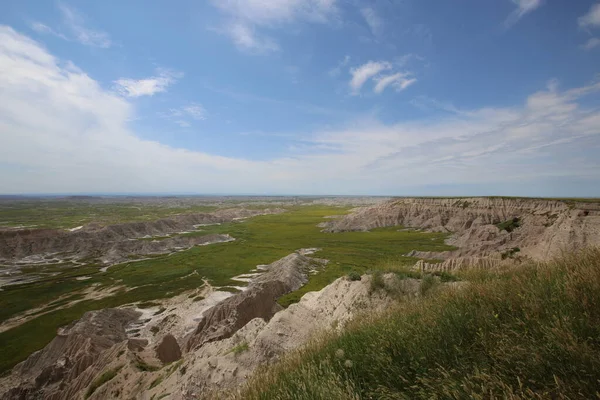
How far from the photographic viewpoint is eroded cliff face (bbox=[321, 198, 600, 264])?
37031 millimetres

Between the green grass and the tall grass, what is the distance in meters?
13.7

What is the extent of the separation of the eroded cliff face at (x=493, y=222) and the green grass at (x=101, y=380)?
19939 millimetres

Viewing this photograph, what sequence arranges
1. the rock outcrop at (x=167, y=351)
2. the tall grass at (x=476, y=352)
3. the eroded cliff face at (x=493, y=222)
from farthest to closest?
1. the eroded cliff face at (x=493, y=222)
2. the rock outcrop at (x=167, y=351)
3. the tall grass at (x=476, y=352)

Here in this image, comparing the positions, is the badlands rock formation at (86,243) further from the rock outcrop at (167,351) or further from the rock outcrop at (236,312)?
the rock outcrop at (167,351)

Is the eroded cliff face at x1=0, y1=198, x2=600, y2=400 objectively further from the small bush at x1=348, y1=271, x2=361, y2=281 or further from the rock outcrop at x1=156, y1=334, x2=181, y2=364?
the small bush at x1=348, y1=271, x2=361, y2=281

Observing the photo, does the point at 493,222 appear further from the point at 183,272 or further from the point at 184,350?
the point at 184,350

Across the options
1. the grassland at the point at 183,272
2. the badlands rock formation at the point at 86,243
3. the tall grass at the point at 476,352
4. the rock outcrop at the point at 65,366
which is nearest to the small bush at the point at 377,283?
the grassland at the point at 183,272

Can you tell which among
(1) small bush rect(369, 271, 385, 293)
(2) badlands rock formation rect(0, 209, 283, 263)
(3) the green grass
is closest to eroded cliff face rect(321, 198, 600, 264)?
(1) small bush rect(369, 271, 385, 293)

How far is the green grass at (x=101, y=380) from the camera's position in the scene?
13323 millimetres

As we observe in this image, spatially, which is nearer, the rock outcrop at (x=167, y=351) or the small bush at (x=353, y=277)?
the rock outcrop at (x=167, y=351)

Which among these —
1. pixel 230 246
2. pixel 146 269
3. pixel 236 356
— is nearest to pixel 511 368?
pixel 236 356

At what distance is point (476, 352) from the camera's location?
3.47 m

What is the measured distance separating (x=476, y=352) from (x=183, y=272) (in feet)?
158

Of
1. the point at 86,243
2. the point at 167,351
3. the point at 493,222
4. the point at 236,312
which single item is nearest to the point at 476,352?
the point at 167,351
